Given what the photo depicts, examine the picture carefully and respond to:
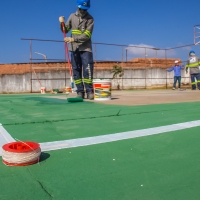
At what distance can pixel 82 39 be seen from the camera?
217 inches

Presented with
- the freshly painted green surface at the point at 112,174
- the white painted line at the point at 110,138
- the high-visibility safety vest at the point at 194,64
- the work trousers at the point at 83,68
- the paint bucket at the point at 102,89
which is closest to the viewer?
the freshly painted green surface at the point at 112,174

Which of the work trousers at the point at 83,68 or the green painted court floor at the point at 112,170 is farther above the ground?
the work trousers at the point at 83,68

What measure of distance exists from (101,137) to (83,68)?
3.62 metres

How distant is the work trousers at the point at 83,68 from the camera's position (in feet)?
18.5

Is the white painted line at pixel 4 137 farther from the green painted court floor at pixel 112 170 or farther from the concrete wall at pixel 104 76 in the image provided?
the concrete wall at pixel 104 76

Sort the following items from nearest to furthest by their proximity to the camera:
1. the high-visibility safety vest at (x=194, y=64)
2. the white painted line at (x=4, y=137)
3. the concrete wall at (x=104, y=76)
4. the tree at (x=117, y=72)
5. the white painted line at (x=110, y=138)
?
the white painted line at (x=110, y=138)
the white painted line at (x=4, y=137)
the high-visibility safety vest at (x=194, y=64)
the concrete wall at (x=104, y=76)
the tree at (x=117, y=72)

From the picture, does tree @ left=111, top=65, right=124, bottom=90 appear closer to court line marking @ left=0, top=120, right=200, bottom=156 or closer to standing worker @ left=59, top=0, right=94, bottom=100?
standing worker @ left=59, top=0, right=94, bottom=100

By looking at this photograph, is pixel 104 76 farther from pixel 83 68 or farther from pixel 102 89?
pixel 102 89

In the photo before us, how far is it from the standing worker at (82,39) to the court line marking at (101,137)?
3.21 meters

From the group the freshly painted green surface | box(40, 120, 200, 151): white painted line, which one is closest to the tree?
→ box(40, 120, 200, 151): white painted line

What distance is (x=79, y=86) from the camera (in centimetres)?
594

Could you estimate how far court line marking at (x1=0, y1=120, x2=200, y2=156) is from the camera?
200 cm

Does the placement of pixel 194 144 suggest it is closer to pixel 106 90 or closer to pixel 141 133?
pixel 141 133

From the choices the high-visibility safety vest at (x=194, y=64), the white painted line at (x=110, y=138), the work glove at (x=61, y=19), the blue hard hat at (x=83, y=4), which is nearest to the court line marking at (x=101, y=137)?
the white painted line at (x=110, y=138)
